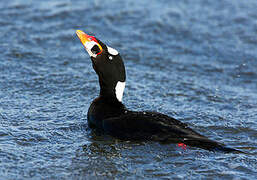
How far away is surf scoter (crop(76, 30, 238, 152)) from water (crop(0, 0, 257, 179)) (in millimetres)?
118

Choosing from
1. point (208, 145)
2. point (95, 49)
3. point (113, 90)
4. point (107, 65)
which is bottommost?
point (208, 145)

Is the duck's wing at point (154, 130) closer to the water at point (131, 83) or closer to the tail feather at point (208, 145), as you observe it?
the tail feather at point (208, 145)

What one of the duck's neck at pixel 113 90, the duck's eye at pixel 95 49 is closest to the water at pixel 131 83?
the duck's neck at pixel 113 90

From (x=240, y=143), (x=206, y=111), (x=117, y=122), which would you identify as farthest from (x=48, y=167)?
(x=206, y=111)

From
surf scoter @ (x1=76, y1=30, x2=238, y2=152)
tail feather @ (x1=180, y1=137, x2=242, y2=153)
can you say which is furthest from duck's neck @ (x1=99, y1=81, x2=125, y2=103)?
tail feather @ (x1=180, y1=137, x2=242, y2=153)

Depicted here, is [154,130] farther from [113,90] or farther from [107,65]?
[107,65]

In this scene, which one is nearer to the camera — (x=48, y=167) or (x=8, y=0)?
(x=48, y=167)

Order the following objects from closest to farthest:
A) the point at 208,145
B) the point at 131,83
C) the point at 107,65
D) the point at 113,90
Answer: the point at 208,145 < the point at 107,65 < the point at 113,90 < the point at 131,83

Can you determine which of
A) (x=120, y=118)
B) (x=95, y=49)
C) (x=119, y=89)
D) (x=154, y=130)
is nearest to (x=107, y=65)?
(x=95, y=49)

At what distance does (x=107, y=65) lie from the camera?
6477 millimetres

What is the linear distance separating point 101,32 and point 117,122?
538cm

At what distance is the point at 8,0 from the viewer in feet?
40.8

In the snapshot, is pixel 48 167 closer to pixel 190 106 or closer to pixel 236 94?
pixel 190 106

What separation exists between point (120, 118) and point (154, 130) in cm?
51
